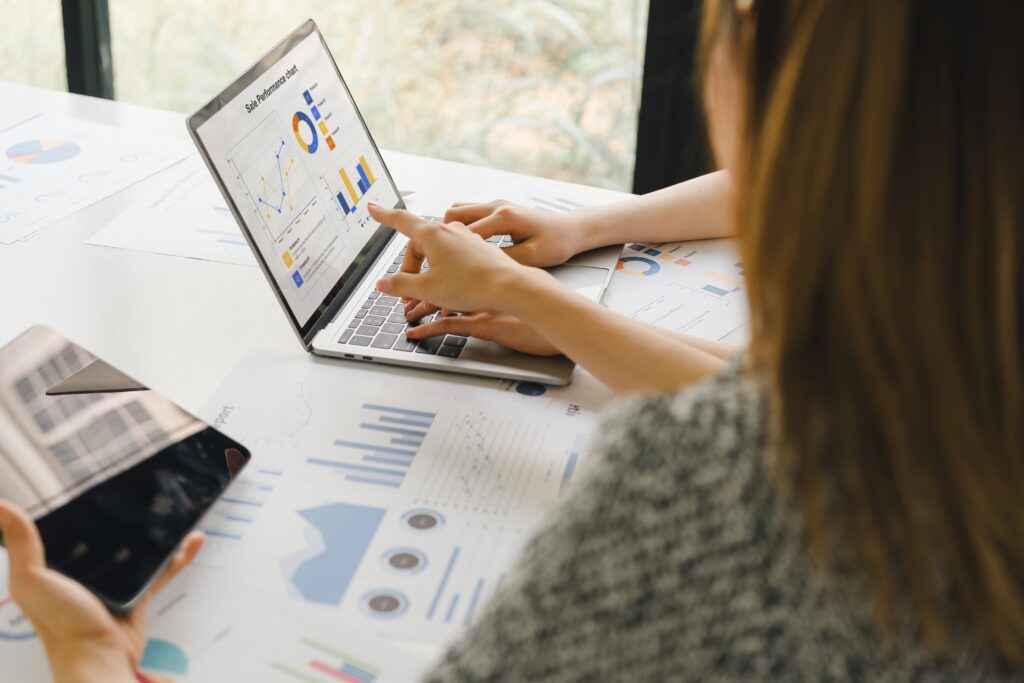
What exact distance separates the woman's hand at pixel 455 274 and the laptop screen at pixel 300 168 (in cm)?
8

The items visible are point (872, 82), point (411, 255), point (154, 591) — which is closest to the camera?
point (872, 82)

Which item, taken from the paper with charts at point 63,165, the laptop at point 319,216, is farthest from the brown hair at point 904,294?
the paper with charts at point 63,165

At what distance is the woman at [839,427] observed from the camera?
0.44 meters

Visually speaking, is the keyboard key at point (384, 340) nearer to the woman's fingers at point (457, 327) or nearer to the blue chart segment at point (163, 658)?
the woman's fingers at point (457, 327)

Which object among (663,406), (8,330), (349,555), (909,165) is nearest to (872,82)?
(909,165)

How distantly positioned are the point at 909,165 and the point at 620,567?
0.22m

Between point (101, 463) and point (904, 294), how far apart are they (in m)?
0.61

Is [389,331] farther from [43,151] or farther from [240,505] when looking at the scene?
[43,151]

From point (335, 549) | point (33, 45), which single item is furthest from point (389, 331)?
point (33, 45)

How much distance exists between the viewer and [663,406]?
50cm

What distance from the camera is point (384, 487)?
2.78 feet

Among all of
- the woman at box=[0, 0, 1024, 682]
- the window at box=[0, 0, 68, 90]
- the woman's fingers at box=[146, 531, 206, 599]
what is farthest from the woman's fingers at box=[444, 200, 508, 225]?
the window at box=[0, 0, 68, 90]

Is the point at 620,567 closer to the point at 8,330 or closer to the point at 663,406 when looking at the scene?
the point at 663,406

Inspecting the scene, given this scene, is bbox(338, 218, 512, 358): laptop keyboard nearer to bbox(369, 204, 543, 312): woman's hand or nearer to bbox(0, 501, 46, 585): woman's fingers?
bbox(369, 204, 543, 312): woman's hand
